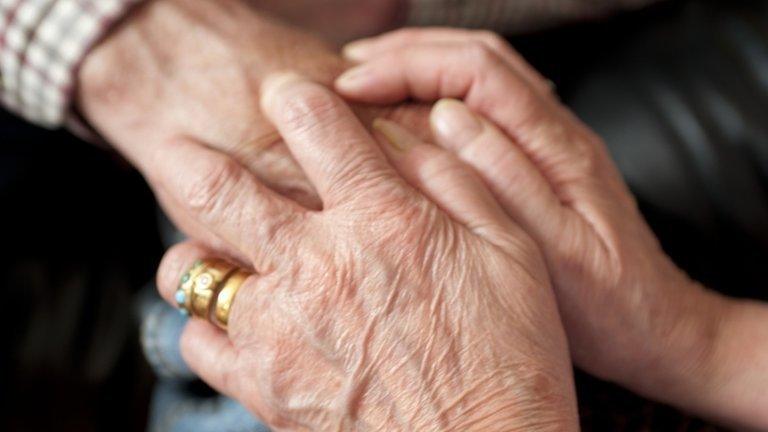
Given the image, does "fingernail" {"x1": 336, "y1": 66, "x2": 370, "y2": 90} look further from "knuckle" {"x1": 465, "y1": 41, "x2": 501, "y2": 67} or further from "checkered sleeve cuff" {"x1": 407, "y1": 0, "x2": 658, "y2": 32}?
"checkered sleeve cuff" {"x1": 407, "y1": 0, "x2": 658, "y2": 32}

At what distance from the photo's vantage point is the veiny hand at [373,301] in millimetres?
617

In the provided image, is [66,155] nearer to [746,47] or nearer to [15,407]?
[15,407]

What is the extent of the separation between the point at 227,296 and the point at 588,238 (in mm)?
377

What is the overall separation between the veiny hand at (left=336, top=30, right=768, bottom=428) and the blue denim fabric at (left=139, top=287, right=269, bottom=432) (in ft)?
1.24

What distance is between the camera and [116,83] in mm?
813

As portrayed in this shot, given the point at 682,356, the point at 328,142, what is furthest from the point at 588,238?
the point at 328,142

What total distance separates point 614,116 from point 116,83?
0.65 metres

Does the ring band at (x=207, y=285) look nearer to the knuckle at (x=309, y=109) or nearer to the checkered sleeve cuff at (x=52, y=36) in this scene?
the knuckle at (x=309, y=109)

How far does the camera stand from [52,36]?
80 centimetres

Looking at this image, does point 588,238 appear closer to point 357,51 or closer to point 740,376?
point 740,376

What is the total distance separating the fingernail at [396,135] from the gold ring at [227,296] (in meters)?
0.21

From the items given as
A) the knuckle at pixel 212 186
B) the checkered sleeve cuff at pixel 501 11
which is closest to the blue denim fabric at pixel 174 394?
the knuckle at pixel 212 186

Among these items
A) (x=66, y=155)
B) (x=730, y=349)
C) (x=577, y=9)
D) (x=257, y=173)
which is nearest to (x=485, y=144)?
(x=257, y=173)

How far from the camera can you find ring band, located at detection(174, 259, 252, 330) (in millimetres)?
689
